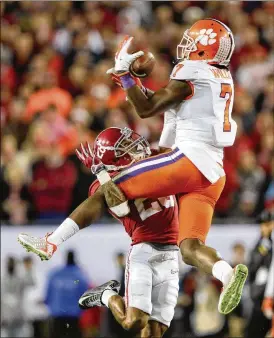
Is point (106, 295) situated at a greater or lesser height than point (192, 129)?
lesser

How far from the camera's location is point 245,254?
11594 millimetres

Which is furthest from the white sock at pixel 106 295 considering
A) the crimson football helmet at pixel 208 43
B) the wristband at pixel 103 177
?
the crimson football helmet at pixel 208 43

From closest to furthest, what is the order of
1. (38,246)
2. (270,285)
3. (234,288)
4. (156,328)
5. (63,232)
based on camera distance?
(234,288), (38,246), (63,232), (156,328), (270,285)

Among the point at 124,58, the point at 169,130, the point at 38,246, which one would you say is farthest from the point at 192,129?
the point at 38,246

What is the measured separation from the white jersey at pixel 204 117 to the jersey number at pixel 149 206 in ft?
1.69

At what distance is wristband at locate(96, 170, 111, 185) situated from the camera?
→ 743 cm

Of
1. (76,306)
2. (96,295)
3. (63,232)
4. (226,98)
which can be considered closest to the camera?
(63,232)

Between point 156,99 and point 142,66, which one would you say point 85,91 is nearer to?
point 142,66

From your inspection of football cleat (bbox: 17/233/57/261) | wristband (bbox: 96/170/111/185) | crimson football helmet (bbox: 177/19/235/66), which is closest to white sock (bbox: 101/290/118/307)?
football cleat (bbox: 17/233/57/261)

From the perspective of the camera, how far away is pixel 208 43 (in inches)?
294

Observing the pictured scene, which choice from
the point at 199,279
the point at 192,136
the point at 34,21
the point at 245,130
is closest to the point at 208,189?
the point at 192,136

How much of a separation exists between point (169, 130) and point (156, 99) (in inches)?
18.2

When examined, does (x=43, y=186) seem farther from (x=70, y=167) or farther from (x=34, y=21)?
(x=34, y=21)

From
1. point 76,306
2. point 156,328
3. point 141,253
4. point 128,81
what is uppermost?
point 128,81
